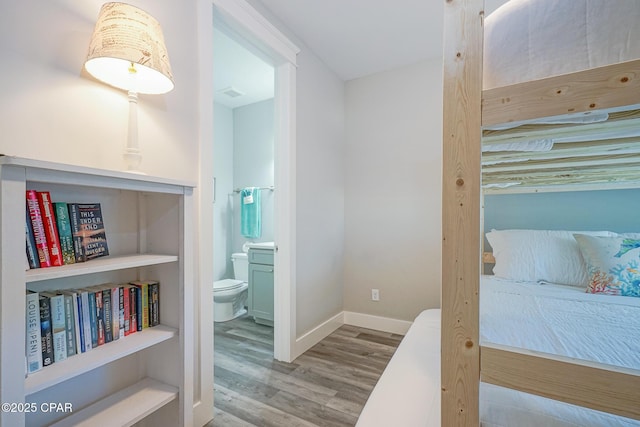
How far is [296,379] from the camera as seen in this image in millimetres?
1854

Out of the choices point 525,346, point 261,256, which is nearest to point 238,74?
point 261,256

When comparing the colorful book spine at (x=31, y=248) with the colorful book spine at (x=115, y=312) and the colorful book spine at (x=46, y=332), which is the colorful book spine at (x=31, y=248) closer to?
the colorful book spine at (x=46, y=332)

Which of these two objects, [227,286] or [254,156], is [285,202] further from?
[254,156]

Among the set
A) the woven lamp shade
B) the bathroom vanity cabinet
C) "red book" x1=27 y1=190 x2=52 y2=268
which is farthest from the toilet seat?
the woven lamp shade

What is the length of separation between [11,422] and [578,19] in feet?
5.54

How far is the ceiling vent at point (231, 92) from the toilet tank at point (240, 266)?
1934 mm

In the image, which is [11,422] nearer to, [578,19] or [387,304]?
[578,19]

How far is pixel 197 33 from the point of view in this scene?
1429 millimetres

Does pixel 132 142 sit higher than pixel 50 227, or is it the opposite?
pixel 132 142

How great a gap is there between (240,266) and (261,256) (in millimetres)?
700

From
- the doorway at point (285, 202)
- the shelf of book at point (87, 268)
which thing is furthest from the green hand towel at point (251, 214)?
the shelf of book at point (87, 268)

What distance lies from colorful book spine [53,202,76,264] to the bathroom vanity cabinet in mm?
1843

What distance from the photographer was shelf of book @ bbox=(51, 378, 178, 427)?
0.96 meters

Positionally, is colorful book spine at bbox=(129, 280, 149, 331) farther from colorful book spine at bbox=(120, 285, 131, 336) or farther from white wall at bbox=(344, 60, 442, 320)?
white wall at bbox=(344, 60, 442, 320)
